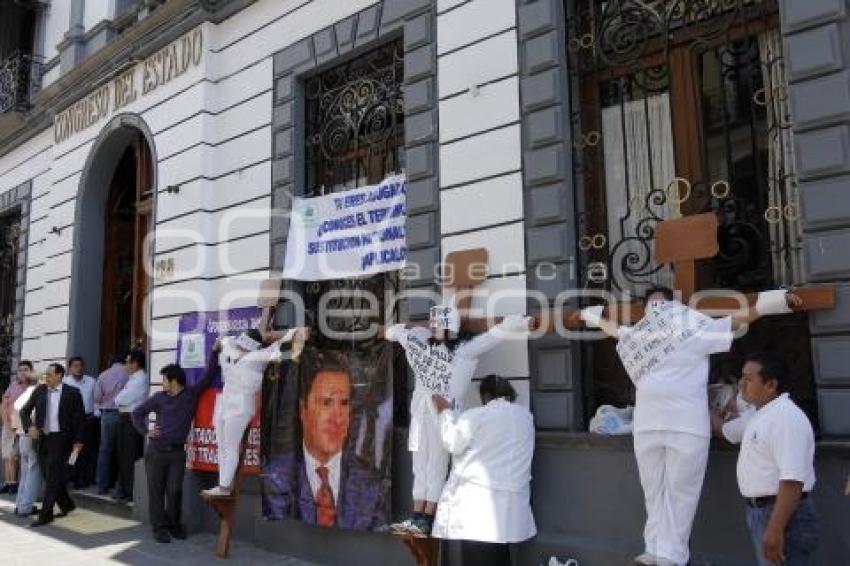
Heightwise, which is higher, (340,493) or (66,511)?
(340,493)

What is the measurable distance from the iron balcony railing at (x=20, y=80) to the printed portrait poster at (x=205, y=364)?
7585 mm

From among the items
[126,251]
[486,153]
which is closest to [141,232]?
[126,251]

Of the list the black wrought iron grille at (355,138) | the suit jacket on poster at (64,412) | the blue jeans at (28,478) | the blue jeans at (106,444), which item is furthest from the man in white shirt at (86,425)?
the black wrought iron grille at (355,138)

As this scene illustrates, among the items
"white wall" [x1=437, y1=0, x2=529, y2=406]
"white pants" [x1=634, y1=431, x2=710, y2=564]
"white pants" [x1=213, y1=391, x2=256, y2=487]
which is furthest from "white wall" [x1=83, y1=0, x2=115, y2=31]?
"white pants" [x1=634, y1=431, x2=710, y2=564]

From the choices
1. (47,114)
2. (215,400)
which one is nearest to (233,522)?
(215,400)

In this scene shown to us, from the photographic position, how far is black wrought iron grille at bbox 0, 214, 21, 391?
1443cm

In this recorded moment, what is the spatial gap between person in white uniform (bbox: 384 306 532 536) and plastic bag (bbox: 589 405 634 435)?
0.84 metres

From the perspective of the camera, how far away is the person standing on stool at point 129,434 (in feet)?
32.7

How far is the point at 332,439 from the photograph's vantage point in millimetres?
7234

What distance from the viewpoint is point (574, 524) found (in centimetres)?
589

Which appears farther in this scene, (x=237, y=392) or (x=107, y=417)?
(x=107, y=417)

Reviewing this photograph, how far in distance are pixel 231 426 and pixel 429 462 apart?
254 cm

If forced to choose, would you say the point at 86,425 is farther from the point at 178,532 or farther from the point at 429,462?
the point at 429,462

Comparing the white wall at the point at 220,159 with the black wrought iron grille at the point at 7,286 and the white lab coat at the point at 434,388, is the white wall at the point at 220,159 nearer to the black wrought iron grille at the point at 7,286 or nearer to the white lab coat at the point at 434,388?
the white lab coat at the point at 434,388
